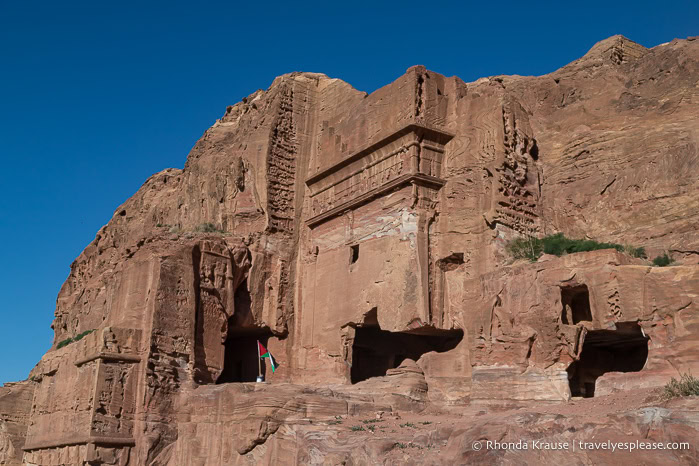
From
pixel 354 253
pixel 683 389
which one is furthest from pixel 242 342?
pixel 683 389

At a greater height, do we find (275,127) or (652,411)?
(275,127)

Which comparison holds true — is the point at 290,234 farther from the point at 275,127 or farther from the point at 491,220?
the point at 491,220

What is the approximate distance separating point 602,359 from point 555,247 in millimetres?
2794

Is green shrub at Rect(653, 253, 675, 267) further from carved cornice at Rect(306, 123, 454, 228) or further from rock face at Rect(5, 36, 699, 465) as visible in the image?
carved cornice at Rect(306, 123, 454, 228)

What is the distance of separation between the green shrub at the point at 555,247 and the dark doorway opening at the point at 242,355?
8790 millimetres

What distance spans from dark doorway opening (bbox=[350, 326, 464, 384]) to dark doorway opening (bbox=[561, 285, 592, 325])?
3.90m

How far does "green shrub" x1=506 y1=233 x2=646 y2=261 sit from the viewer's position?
18.4 metres

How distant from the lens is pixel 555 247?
1891 cm

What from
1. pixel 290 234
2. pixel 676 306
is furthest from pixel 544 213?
pixel 290 234

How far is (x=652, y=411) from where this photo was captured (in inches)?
390

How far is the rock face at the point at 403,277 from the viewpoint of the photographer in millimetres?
16984

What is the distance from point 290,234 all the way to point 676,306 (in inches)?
526

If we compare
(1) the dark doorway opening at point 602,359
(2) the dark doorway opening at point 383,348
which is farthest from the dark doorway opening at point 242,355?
(1) the dark doorway opening at point 602,359

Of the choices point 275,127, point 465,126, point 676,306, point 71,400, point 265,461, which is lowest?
point 265,461
